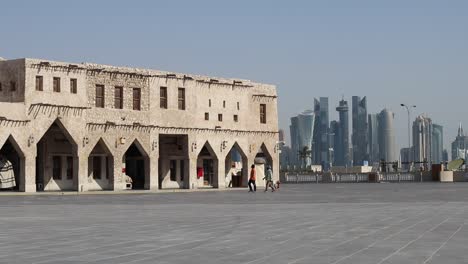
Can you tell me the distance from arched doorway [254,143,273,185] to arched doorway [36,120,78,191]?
16723mm

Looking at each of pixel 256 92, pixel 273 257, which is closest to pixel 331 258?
pixel 273 257

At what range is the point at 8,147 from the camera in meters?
52.2

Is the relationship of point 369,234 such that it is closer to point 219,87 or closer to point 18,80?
point 18,80

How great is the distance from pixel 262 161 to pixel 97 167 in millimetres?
17587

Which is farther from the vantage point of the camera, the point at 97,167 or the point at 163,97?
the point at 163,97

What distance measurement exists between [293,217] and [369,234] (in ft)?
18.2

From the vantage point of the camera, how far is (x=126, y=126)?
5309 cm

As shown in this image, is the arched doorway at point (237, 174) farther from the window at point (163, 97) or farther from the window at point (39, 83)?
the window at point (39, 83)

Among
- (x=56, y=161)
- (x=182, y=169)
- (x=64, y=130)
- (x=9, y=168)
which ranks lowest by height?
(x=182, y=169)

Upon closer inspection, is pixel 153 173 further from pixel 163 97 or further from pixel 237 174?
pixel 237 174

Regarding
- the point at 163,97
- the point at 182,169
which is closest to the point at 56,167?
the point at 163,97

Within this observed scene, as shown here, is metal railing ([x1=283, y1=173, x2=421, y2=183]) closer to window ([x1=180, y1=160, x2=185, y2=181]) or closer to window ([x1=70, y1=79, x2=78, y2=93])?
window ([x1=180, y1=160, x2=185, y2=181])

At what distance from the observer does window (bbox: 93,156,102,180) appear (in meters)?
54.0

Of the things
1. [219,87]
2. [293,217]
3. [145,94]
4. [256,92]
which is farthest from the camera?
[256,92]
